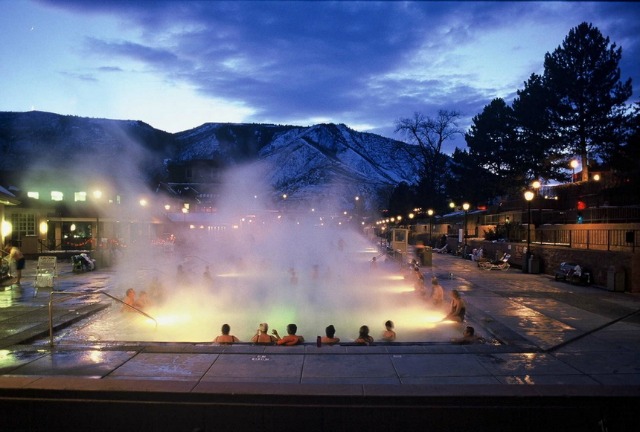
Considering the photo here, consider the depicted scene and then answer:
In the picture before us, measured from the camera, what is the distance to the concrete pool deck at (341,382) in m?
5.52

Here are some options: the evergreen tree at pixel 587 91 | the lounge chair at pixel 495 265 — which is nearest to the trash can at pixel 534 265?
the lounge chair at pixel 495 265

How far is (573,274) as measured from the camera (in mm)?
17328

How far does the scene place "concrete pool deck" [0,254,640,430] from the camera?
18.1 ft

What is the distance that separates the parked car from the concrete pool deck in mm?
8268

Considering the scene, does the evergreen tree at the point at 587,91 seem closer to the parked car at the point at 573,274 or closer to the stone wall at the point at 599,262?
the stone wall at the point at 599,262

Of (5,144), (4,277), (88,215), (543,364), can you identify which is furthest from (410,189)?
(5,144)

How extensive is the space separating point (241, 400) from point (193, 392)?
2.18ft

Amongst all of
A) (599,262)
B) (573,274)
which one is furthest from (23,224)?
(599,262)

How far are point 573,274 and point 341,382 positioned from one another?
14583mm

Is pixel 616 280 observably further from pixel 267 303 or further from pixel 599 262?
pixel 267 303

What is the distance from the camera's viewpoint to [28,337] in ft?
28.8

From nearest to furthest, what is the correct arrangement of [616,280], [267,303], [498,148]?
[616,280], [267,303], [498,148]

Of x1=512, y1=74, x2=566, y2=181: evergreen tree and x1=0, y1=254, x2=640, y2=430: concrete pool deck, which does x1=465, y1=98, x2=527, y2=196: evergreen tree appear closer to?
x1=512, y1=74, x2=566, y2=181: evergreen tree

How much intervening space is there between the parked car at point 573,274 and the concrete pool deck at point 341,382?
8268 millimetres
